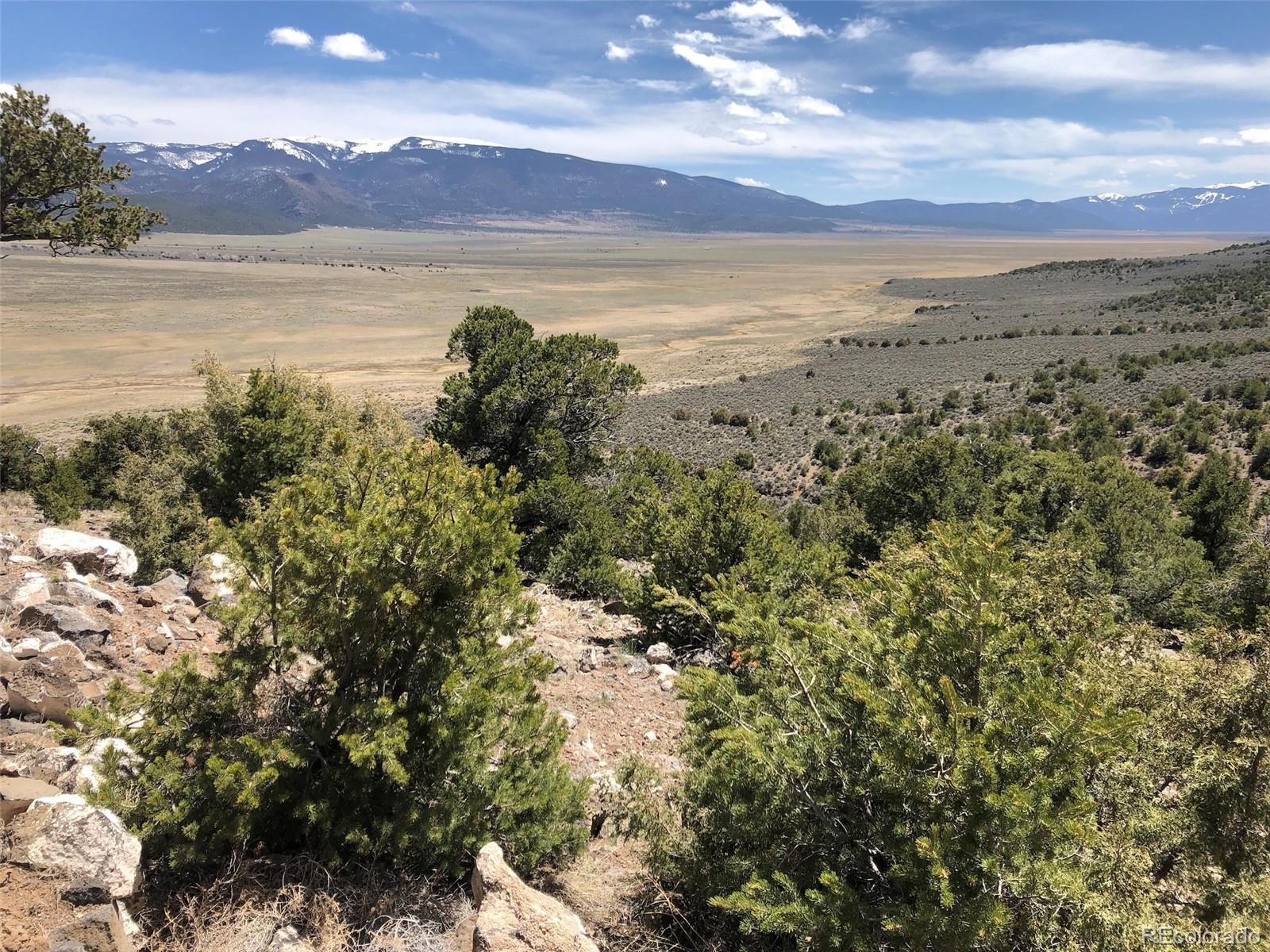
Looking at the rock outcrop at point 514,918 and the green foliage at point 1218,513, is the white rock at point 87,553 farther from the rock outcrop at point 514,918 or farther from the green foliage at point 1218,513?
the green foliage at point 1218,513

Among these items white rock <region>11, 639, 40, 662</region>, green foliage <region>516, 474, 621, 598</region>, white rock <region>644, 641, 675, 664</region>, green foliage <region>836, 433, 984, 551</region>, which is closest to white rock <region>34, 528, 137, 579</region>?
white rock <region>11, 639, 40, 662</region>

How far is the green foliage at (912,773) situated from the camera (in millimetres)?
3766

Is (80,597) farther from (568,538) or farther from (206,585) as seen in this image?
(568,538)

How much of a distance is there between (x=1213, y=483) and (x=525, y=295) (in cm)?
11039

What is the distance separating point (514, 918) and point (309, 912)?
1.58m

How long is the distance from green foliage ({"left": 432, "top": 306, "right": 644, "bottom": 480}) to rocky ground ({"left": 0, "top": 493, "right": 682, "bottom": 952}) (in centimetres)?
675

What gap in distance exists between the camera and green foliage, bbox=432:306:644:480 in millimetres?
19094

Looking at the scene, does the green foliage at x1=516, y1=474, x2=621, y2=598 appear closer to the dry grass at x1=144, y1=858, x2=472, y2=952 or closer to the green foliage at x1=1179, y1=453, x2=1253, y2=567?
the dry grass at x1=144, y1=858, x2=472, y2=952

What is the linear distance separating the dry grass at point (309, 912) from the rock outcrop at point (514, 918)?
46cm

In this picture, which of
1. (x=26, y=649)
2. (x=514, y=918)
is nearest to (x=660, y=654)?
(x=514, y=918)

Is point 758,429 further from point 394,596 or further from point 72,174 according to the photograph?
point 394,596

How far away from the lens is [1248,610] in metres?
13.3

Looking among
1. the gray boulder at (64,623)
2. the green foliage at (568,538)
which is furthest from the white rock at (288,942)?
the green foliage at (568,538)

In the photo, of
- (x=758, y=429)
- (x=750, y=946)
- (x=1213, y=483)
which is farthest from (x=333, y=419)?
(x=758, y=429)
